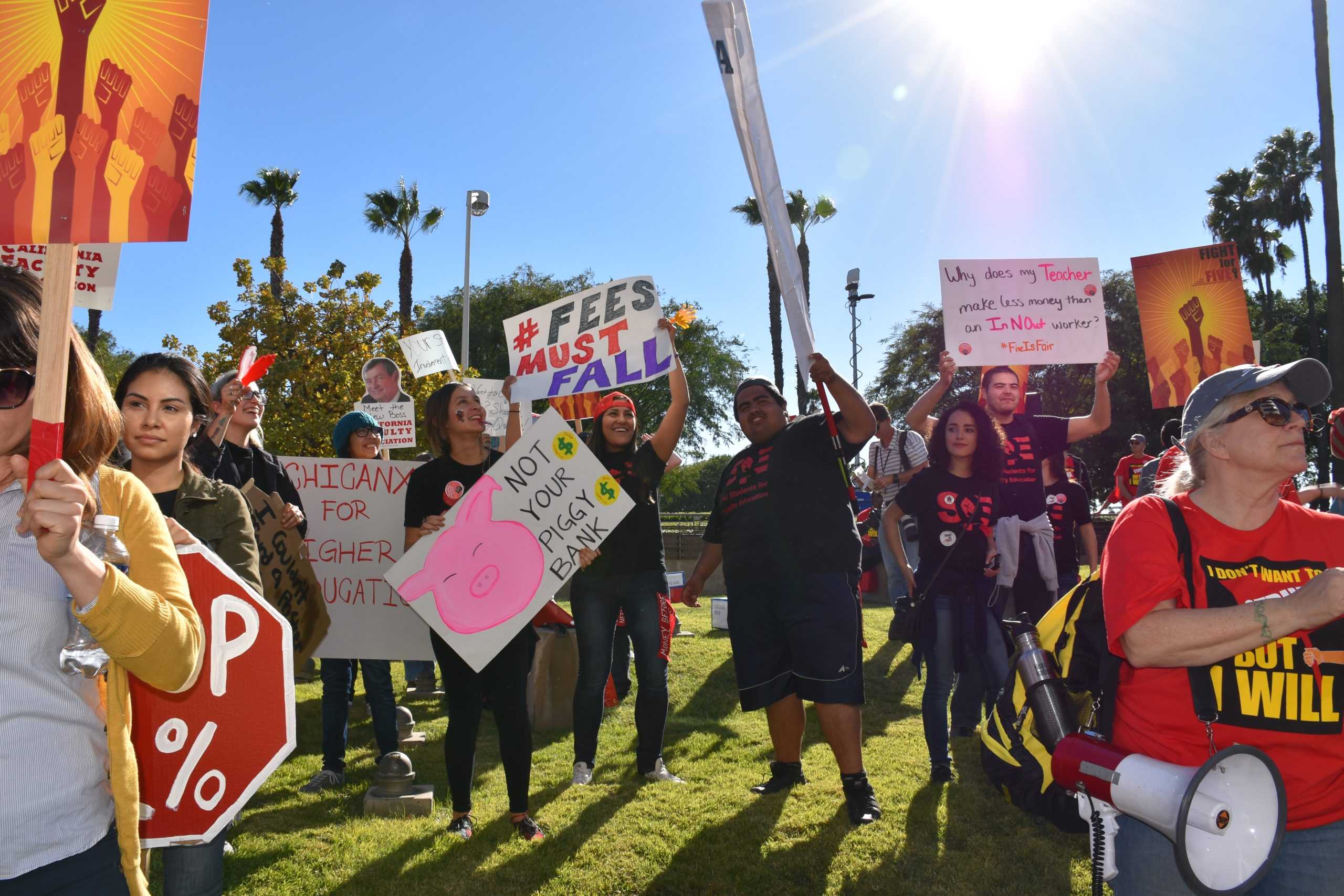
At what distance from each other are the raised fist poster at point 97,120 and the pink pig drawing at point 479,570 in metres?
2.71

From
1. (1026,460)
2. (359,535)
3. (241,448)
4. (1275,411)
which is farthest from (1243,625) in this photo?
(359,535)

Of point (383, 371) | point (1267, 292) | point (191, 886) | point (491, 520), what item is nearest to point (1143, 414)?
point (1267, 292)

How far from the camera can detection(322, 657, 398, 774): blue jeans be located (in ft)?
15.2

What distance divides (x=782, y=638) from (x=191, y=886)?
2.65 m

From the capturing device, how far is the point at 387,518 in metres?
5.50

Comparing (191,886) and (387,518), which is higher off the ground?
(387,518)

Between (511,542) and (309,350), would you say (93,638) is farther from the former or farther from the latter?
(309,350)

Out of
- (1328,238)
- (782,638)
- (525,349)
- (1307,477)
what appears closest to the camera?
(782,638)

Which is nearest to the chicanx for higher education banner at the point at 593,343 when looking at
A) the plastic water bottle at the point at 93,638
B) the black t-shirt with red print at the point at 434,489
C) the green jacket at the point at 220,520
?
the black t-shirt with red print at the point at 434,489

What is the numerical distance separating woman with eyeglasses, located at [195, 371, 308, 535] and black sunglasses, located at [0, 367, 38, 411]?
→ 9.00 ft

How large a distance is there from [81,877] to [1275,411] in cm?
256

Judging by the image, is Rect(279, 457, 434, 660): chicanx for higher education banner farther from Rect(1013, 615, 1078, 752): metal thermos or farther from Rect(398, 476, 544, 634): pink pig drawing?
Rect(1013, 615, 1078, 752): metal thermos

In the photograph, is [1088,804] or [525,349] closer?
[1088,804]

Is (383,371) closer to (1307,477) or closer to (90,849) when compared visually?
(90,849)
